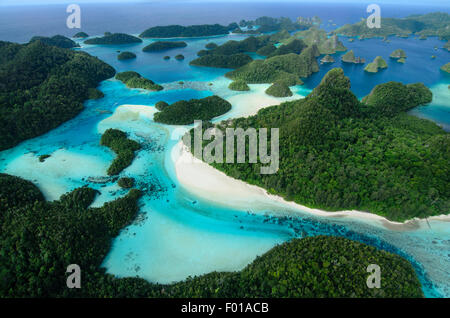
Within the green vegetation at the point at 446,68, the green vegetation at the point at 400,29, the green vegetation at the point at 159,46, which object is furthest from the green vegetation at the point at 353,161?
the green vegetation at the point at 400,29

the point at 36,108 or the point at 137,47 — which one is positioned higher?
the point at 137,47

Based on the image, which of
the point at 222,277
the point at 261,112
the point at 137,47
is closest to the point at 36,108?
the point at 261,112

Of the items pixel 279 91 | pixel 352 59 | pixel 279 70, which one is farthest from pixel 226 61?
pixel 352 59

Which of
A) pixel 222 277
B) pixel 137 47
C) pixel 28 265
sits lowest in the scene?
pixel 222 277

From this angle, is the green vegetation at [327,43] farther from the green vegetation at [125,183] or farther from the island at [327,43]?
the green vegetation at [125,183]

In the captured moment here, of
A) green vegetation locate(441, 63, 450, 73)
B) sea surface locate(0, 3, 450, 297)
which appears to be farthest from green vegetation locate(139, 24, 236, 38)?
green vegetation locate(441, 63, 450, 73)

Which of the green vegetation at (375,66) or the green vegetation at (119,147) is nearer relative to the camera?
the green vegetation at (119,147)

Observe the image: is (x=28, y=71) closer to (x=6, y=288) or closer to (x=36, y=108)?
(x=36, y=108)
